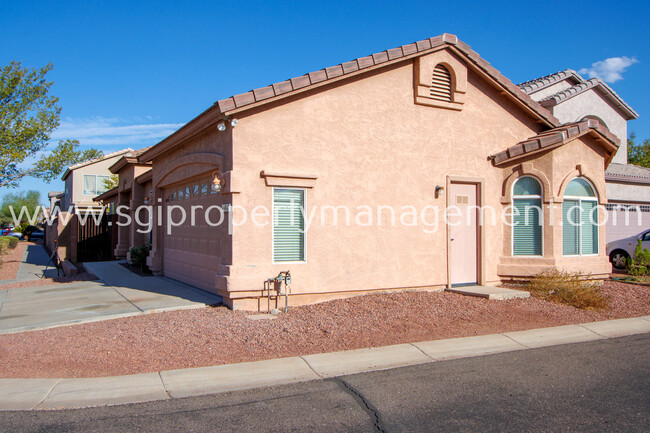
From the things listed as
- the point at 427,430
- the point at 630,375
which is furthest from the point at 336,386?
the point at 630,375

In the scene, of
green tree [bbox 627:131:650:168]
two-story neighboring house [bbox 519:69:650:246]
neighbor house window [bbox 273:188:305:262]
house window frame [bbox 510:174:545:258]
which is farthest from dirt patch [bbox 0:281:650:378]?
green tree [bbox 627:131:650:168]

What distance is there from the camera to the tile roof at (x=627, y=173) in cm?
1820

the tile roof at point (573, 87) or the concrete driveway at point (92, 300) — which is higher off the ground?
the tile roof at point (573, 87)

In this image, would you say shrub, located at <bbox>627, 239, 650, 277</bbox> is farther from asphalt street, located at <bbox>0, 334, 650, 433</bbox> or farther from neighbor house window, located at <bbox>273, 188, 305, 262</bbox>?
neighbor house window, located at <bbox>273, 188, 305, 262</bbox>

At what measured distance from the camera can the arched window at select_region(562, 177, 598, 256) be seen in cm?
1219

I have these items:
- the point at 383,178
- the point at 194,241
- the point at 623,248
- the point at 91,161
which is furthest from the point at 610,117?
the point at 91,161

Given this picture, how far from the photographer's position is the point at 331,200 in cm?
1012

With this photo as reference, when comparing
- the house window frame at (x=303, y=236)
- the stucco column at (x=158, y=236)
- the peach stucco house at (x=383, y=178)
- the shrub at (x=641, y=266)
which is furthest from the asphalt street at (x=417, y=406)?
the stucco column at (x=158, y=236)

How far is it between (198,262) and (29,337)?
4.28m

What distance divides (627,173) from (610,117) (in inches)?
109

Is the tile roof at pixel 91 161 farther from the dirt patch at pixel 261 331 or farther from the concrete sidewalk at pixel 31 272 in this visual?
the dirt patch at pixel 261 331

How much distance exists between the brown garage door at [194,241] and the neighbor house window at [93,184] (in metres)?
29.9

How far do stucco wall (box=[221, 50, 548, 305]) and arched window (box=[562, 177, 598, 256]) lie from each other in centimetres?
166

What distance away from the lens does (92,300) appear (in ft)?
34.1
